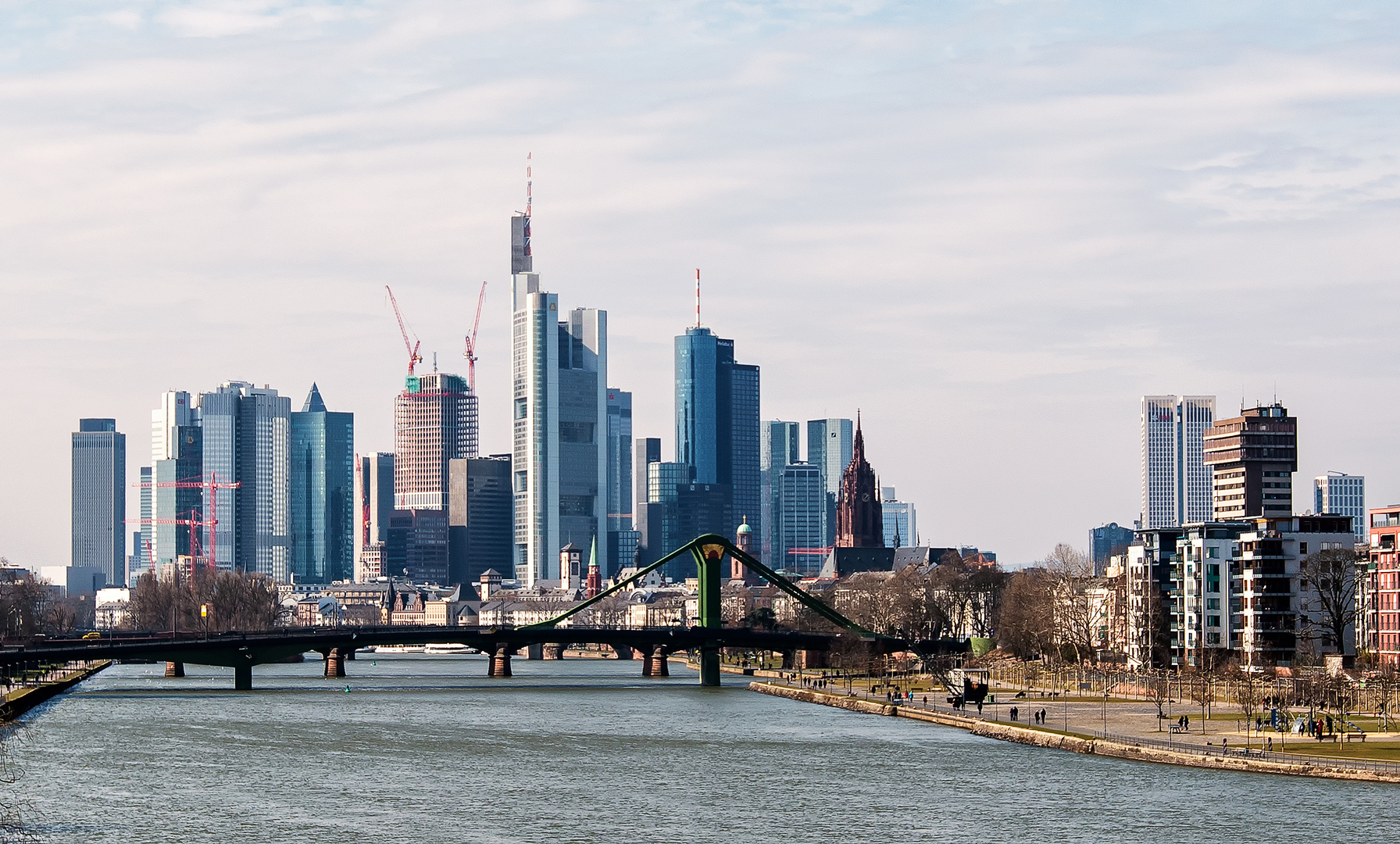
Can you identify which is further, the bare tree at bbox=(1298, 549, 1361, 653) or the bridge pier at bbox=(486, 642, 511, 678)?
the bridge pier at bbox=(486, 642, 511, 678)

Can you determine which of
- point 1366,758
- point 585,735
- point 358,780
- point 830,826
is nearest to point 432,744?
point 585,735

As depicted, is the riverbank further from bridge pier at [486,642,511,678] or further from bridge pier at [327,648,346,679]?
bridge pier at [486,642,511,678]

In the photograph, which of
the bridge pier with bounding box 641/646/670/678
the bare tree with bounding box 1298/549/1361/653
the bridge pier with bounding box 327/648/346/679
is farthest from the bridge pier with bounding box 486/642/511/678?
the bare tree with bounding box 1298/549/1361/653

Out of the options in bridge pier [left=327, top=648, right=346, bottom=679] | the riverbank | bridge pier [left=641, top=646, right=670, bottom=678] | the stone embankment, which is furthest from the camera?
bridge pier [left=641, top=646, right=670, bottom=678]

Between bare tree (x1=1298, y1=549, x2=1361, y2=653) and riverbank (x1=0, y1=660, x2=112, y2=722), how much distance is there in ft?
225

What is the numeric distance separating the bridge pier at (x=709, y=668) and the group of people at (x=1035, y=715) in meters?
50.3

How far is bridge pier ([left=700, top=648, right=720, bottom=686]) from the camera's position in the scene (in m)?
150

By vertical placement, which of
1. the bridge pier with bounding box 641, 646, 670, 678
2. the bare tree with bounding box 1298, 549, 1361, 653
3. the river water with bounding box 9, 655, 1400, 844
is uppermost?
the bare tree with bounding box 1298, 549, 1361, 653

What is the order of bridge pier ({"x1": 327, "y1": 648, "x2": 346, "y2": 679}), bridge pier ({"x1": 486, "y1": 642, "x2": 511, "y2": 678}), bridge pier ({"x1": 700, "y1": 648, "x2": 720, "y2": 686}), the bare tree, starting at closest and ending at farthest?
the bare tree, bridge pier ({"x1": 700, "y1": 648, "x2": 720, "y2": 686}), bridge pier ({"x1": 327, "y1": 648, "x2": 346, "y2": 679}), bridge pier ({"x1": 486, "y1": 642, "x2": 511, "y2": 678})

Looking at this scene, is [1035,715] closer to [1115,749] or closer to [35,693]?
[1115,749]

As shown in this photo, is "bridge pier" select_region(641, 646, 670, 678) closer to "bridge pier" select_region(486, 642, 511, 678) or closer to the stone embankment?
"bridge pier" select_region(486, 642, 511, 678)

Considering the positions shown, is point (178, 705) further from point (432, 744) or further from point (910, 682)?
point (910, 682)

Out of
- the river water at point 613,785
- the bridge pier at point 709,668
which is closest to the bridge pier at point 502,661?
the bridge pier at point 709,668

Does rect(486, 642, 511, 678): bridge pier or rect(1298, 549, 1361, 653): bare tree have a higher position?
rect(1298, 549, 1361, 653): bare tree
